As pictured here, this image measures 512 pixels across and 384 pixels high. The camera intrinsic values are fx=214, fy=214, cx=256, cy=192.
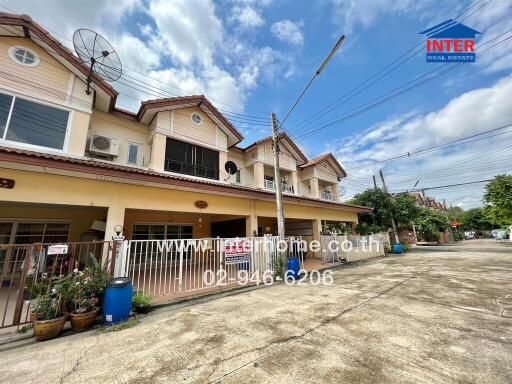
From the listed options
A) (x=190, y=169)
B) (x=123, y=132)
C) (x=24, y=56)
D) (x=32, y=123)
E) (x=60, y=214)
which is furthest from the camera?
(x=190, y=169)

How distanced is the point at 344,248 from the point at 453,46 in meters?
10.8

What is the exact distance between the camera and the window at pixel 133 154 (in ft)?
32.7

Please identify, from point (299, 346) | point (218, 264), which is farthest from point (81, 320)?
point (299, 346)

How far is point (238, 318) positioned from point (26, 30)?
36.9 feet

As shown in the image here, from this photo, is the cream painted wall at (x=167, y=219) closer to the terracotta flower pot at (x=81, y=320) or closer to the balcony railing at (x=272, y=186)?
the balcony railing at (x=272, y=186)

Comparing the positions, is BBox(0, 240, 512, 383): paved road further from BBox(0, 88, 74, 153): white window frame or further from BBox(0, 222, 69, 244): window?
BBox(0, 222, 69, 244): window

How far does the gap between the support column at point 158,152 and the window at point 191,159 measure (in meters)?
0.28

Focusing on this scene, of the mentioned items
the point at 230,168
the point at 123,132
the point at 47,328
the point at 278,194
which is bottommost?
the point at 47,328

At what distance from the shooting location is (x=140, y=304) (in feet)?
17.3

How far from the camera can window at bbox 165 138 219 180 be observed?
10.3m

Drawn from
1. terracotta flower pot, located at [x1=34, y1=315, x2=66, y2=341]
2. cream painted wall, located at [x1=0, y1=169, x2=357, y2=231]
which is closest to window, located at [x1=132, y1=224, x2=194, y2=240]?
cream painted wall, located at [x1=0, y1=169, x2=357, y2=231]

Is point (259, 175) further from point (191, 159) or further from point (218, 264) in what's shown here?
point (218, 264)

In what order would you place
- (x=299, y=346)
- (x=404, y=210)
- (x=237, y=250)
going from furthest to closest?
(x=404, y=210)
(x=237, y=250)
(x=299, y=346)

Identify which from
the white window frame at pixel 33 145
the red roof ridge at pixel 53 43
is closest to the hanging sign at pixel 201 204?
the white window frame at pixel 33 145
